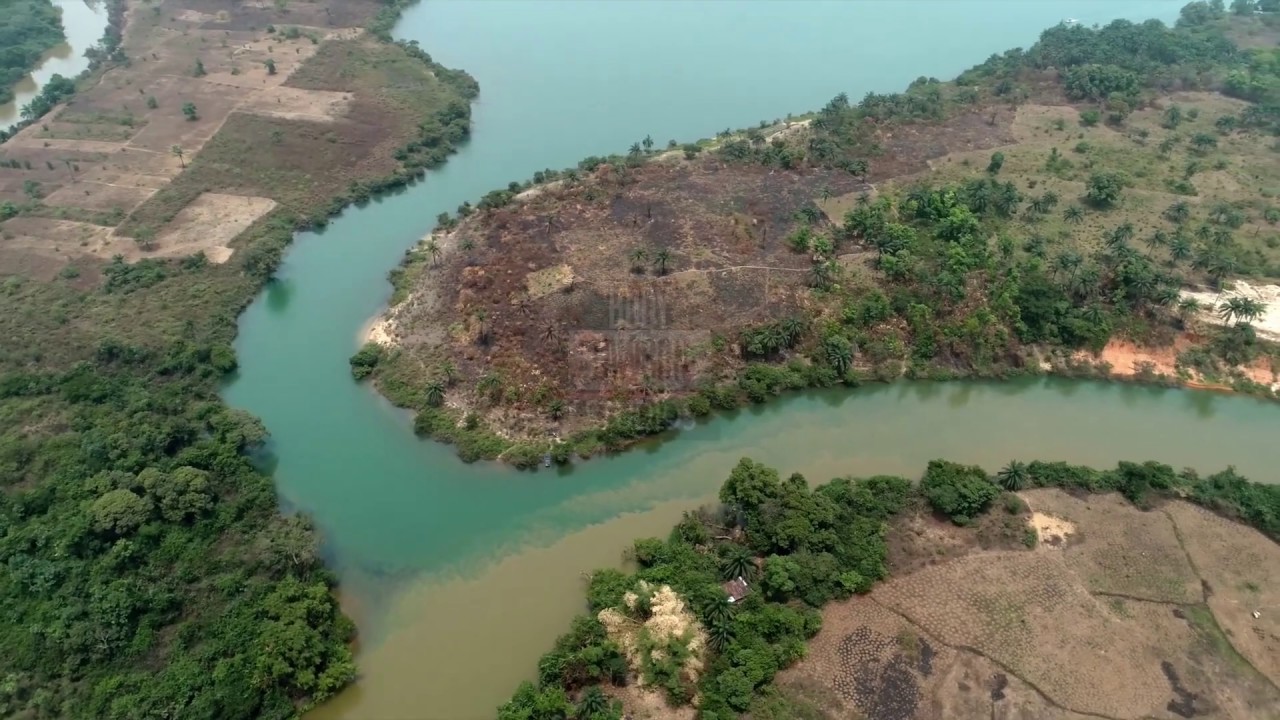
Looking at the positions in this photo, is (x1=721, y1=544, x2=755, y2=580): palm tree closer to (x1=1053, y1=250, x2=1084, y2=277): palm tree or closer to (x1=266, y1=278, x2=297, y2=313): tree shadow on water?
(x1=1053, y1=250, x2=1084, y2=277): palm tree

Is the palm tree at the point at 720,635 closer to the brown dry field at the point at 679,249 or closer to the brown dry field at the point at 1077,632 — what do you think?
the brown dry field at the point at 1077,632

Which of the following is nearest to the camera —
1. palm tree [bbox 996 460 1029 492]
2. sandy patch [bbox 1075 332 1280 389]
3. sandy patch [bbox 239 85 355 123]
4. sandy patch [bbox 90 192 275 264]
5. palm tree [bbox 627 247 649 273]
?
palm tree [bbox 996 460 1029 492]

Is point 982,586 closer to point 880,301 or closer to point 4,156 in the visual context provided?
point 880,301

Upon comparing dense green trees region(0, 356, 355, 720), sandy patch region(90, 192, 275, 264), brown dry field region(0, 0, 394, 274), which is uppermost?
brown dry field region(0, 0, 394, 274)

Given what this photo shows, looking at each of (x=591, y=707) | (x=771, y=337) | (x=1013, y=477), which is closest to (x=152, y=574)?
(x=591, y=707)

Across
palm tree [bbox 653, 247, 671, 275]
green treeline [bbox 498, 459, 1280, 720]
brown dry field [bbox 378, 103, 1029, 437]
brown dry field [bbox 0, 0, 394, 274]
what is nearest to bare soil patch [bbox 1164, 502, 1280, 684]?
green treeline [bbox 498, 459, 1280, 720]

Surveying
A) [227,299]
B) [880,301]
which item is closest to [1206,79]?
[880,301]

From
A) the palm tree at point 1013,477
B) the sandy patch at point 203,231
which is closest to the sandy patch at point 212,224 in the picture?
the sandy patch at point 203,231
